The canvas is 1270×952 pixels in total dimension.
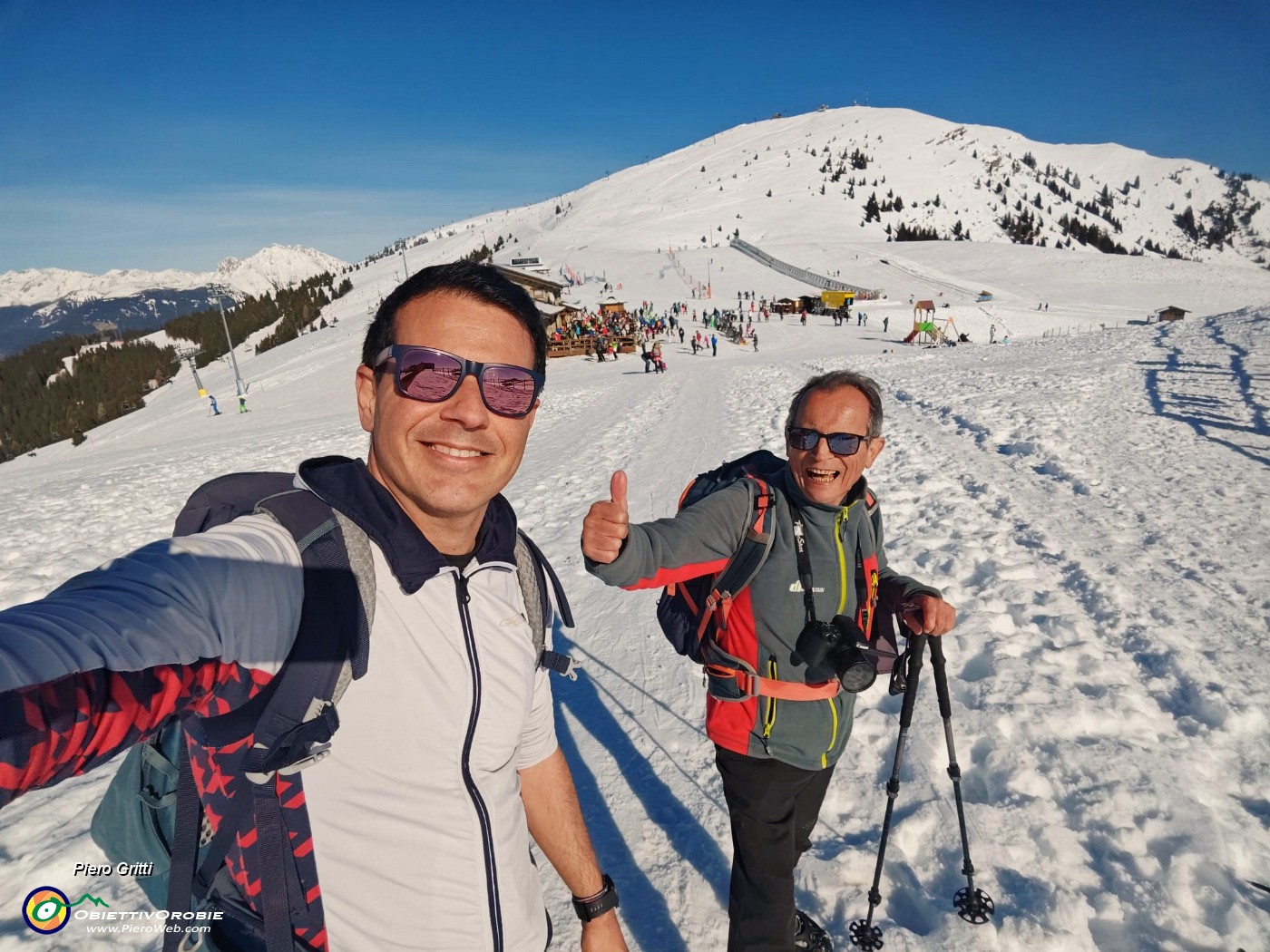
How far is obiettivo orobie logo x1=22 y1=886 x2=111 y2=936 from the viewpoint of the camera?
2.35 meters

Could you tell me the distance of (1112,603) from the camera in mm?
4535

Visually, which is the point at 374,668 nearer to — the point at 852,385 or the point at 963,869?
the point at 852,385

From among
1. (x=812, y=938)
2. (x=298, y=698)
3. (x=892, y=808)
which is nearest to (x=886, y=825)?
(x=892, y=808)

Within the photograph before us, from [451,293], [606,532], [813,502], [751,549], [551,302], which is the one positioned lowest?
[751,549]

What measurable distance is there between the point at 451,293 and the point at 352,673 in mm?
969

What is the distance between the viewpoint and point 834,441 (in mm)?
2158

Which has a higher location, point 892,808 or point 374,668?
point 374,668

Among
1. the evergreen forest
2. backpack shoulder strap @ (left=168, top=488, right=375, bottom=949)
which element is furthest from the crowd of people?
the evergreen forest

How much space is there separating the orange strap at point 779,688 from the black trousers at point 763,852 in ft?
0.88

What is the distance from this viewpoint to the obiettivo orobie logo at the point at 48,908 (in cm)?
235

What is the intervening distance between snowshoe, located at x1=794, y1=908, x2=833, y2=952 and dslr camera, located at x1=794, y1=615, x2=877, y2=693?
1241mm

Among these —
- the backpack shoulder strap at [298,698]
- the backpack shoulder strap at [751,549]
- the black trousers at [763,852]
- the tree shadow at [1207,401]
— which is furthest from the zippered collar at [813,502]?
the tree shadow at [1207,401]

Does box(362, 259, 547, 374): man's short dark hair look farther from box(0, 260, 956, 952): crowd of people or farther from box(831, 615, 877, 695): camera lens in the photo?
box(831, 615, 877, 695): camera lens

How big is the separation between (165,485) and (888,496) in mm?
11616
